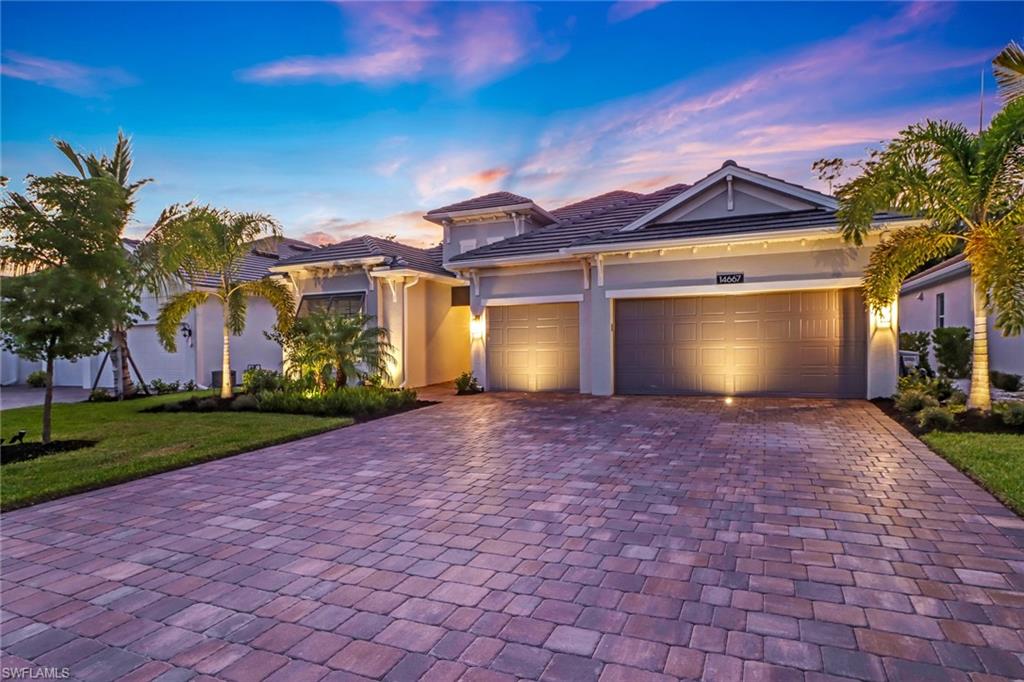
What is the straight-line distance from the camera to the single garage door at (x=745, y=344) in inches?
422

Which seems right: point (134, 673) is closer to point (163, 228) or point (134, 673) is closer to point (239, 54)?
point (239, 54)

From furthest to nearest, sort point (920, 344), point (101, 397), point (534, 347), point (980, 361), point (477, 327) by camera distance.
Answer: point (920, 344) → point (101, 397) → point (477, 327) → point (534, 347) → point (980, 361)

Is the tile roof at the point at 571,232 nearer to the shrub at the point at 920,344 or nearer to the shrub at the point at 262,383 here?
the shrub at the point at 262,383

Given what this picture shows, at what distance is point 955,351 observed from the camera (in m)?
14.1

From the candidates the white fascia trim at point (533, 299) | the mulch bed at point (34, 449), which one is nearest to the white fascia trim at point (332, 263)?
the white fascia trim at point (533, 299)

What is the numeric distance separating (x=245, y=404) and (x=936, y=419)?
12.8 m

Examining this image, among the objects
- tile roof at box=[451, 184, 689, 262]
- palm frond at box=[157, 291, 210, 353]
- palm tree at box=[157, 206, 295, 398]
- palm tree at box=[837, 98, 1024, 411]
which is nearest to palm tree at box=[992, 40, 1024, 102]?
palm tree at box=[837, 98, 1024, 411]

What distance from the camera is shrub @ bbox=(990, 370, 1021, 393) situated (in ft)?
38.3

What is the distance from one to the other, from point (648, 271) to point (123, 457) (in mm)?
10222

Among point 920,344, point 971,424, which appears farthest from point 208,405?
point 920,344

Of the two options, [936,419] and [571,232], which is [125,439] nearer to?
[571,232]

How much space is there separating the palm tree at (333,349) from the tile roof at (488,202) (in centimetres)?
664

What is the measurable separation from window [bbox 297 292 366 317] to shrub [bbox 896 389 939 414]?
1275 cm

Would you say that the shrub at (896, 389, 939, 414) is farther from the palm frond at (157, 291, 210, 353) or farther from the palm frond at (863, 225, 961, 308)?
the palm frond at (157, 291, 210, 353)
